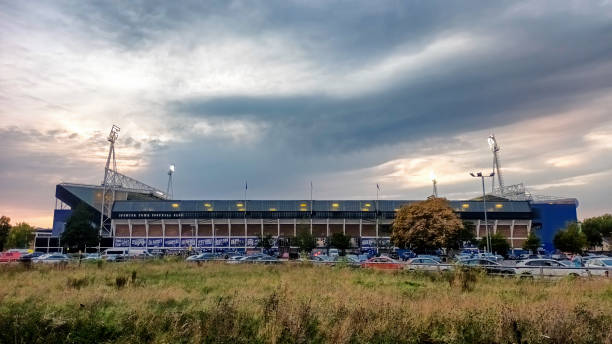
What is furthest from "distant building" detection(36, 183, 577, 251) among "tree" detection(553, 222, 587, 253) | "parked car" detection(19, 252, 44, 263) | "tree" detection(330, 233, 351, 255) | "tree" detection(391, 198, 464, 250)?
"parked car" detection(19, 252, 44, 263)

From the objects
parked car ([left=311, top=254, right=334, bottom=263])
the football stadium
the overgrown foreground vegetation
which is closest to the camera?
the overgrown foreground vegetation

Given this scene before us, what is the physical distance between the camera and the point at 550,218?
11369cm

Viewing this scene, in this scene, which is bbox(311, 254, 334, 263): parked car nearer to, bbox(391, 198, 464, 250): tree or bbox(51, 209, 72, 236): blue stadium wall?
bbox(391, 198, 464, 250): tree

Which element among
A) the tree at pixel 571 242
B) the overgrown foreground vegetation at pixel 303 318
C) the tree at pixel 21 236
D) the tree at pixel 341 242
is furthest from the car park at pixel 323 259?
the tree at pixel 21 236

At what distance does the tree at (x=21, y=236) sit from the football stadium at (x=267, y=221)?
28.4 m

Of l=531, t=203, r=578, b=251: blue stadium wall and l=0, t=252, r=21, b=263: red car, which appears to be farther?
l=531, t=203, r=578, b=251: blue stadium wall

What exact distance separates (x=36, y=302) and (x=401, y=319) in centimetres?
1137

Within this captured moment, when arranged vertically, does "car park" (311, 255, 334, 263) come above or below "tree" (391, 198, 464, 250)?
below

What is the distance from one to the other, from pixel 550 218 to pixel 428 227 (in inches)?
2808

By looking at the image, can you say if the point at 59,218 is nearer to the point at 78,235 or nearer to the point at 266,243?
the point at 78,235

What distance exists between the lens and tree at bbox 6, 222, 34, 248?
131 meters

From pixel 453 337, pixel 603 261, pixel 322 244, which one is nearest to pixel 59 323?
pixel 453 337

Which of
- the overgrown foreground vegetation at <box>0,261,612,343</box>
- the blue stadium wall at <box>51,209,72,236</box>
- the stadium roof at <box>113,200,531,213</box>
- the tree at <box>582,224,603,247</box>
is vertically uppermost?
the stadium roof at <box>113,200,531,213</box>

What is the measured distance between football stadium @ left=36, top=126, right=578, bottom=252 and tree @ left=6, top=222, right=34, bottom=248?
28352 millimetres
